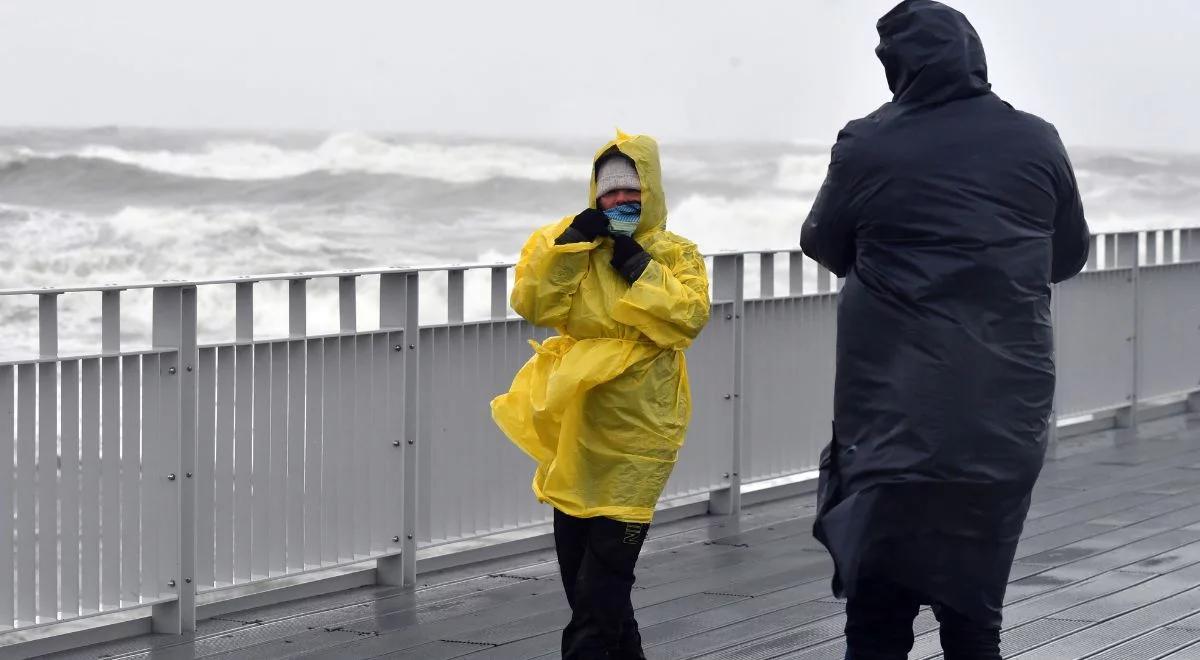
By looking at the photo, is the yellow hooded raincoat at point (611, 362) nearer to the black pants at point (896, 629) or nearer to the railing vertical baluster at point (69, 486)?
the black pants at point (896, 629)

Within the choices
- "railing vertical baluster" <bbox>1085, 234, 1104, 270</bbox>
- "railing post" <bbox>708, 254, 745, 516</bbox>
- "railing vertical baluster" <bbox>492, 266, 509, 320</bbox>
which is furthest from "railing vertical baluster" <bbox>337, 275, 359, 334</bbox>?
"railing vertical baluster" <bbox>1085, 234, 1104, 270</bbox>

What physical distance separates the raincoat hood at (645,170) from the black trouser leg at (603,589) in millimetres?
831

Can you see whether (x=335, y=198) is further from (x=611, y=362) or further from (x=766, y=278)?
(x=611, y=362)

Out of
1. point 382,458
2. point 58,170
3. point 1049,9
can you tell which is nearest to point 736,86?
point 1049,9

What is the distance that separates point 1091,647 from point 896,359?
7.32ft

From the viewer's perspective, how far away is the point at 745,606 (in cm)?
Result: 583

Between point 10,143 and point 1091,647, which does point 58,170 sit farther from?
point 1091,647

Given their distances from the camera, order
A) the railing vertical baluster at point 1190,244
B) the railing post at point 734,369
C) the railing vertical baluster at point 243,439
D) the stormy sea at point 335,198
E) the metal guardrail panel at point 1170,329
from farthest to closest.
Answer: the stormy sea at point 335,198 < the railing vertical baluster at point 1190,244 < the metal guardrail panel at point 1170,329 < the railing post at point 734,369 < the railing vertical baluster at point 243,439

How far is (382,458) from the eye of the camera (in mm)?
6168

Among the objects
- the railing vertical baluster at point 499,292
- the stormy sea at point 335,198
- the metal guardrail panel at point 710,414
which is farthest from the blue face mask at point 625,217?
the stormy sea at point 335,198

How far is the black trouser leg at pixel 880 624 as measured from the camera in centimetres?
346

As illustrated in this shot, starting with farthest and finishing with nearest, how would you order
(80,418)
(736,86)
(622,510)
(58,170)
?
(736,86) → (58,170) → (80,418) → (622,510)

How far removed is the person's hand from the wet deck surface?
59.0 inches

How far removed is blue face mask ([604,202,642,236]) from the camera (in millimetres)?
4418
